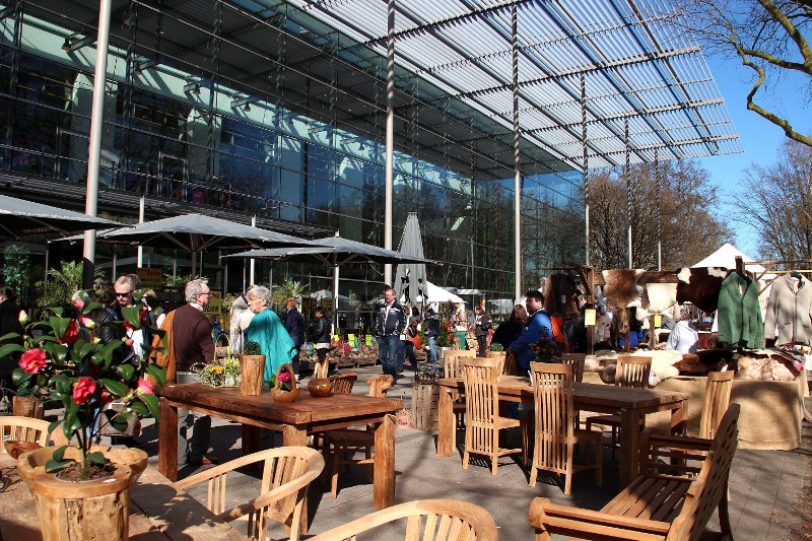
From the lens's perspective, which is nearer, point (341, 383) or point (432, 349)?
point (341, 383)

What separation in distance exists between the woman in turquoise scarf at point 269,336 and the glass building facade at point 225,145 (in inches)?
442

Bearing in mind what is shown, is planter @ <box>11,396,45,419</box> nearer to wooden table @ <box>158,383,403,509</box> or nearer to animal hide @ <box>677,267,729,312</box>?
wooden table @ <box>158,383,403,509</box>

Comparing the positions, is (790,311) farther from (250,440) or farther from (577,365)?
(250,440)

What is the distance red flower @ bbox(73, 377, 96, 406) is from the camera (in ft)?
5.85

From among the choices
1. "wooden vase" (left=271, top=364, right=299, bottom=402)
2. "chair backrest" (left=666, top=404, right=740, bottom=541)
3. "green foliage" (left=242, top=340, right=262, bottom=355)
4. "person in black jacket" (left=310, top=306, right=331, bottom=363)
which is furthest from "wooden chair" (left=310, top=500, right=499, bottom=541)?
"person in black jacket" (left=310, top=306, right=331, bottom=363)

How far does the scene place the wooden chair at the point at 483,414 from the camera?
621cm

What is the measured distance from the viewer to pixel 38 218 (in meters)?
8.11

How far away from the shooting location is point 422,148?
29906 millimetres

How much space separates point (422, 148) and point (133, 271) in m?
16.4

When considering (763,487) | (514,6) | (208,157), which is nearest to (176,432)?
(763,487)

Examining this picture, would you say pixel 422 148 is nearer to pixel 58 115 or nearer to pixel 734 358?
pixel 58 115

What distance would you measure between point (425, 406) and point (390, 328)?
15.0 ft

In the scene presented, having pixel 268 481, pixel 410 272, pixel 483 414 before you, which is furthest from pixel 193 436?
pixel 410 272

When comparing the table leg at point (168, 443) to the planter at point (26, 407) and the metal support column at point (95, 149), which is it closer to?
the planter at point (26, 407)
